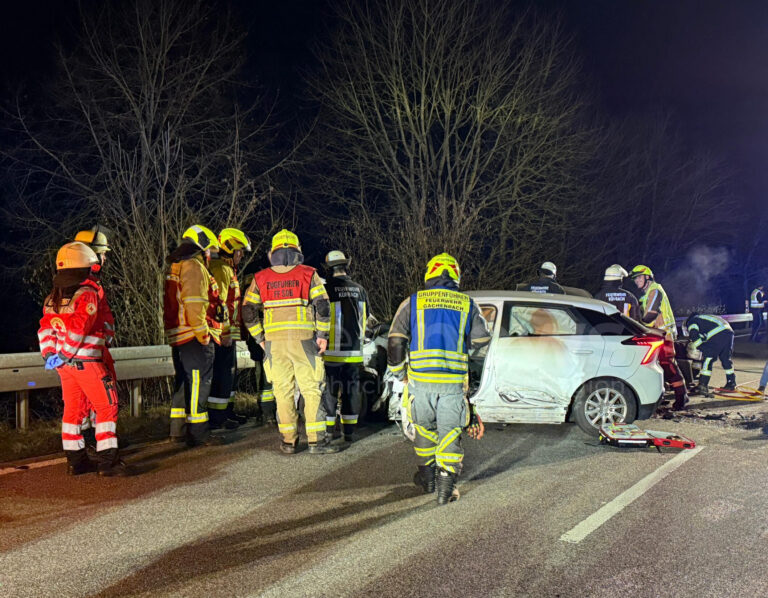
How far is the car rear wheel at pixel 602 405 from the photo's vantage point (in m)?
7.14

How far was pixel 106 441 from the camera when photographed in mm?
5746

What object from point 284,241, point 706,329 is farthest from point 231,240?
point 706,329

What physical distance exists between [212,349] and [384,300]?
6.96 meters

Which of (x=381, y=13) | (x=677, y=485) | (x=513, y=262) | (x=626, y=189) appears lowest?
(x=677, y=485)

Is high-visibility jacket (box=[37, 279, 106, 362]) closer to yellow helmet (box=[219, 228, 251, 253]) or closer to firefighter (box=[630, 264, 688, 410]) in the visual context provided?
yellow helmet (box=[219, 228, 251, 253])

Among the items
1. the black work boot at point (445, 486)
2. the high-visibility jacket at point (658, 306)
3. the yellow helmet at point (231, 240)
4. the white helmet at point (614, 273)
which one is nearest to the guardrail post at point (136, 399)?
the yellow helmet at point (231, 240)

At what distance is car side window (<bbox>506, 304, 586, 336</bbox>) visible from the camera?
287 inches

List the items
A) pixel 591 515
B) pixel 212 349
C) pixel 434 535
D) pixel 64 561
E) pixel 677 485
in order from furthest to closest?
pixel 212 349 → pixel 677 485 → pixel 591 515 → pixel 434 535 → pixel 64 561

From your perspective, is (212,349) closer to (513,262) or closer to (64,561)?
(64,561)

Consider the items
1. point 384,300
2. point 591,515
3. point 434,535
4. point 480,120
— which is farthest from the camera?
point 480,120

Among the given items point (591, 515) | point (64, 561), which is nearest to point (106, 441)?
point (64, 561)

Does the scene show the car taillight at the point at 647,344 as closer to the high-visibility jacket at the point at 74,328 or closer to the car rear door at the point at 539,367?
the car rear door at the point at 539,367

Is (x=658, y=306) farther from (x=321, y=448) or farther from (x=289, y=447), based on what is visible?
(x=289, y=447)

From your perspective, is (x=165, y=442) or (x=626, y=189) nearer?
(x=165, y=442)
